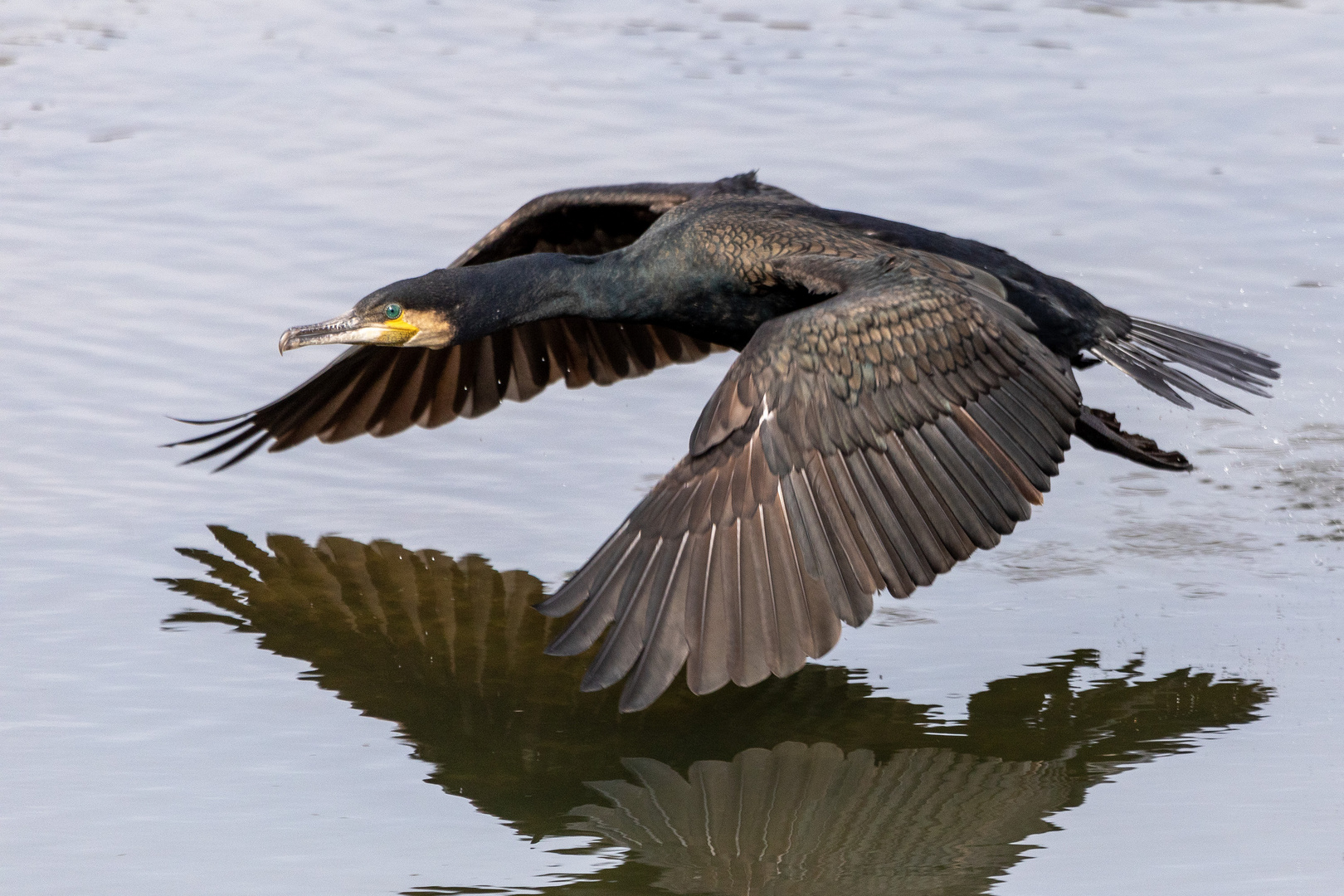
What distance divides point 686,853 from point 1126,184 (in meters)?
5.93

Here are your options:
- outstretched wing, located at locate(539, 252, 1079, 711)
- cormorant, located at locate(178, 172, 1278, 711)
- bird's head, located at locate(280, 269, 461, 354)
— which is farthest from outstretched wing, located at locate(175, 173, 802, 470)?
outstretched wing, located at locate(539, 252, 1079, 711)

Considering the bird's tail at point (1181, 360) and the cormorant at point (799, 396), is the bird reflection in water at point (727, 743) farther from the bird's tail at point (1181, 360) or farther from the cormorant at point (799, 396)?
the bird's tail at point (1181, 360)

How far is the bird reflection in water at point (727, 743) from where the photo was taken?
467 cm

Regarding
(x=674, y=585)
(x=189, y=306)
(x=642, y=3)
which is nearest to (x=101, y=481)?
(x=189, y=306)

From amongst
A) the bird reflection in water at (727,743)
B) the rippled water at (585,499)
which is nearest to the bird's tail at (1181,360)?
the rippled water at (585,499)

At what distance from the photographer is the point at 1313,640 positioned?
5.75 m

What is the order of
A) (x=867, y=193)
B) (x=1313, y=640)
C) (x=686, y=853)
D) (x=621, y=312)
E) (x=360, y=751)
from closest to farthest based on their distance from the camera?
(x=686, y=853) → (x=360, y=751) → (x=1313, y=640) → (x=621, y=312) → (x=867, y=193)

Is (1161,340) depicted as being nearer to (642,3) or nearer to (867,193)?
(867,193)

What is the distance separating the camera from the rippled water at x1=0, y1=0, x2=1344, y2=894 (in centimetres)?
475

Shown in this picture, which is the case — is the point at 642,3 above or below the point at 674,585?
above

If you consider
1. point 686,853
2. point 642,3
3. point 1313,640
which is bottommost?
point 686,853

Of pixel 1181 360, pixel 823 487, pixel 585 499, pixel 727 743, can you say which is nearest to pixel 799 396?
pixel 823 487

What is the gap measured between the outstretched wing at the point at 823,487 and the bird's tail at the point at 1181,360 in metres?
0.94

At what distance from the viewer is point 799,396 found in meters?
5.12
